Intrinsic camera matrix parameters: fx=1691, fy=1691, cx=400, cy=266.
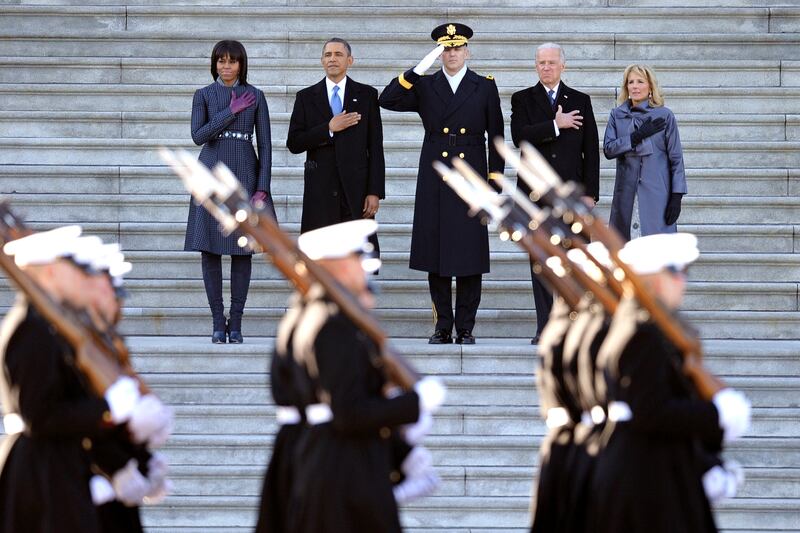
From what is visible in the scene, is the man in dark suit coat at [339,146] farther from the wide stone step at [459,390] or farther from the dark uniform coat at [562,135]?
the wide stone step at [459,390]

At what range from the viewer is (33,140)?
12.9 meters

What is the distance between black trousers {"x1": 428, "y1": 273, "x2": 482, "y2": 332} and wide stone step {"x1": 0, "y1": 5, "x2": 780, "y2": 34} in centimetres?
375

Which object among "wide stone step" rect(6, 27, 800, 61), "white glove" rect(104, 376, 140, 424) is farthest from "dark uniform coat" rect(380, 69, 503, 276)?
"white glove" rect(104, 376, 140, 424)

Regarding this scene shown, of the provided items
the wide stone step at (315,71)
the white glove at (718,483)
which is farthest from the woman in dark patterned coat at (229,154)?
the white glove at (718,483)

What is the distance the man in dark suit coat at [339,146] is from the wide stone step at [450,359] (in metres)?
1.08

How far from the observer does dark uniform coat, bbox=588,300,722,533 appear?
630 centimetres

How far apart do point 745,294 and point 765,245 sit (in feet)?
2.15

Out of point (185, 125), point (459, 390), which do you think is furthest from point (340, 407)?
point (185, 125)

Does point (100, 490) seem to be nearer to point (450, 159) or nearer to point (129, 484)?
point (129, 484)

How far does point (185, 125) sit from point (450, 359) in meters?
3.81

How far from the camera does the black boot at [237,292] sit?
10.7 m

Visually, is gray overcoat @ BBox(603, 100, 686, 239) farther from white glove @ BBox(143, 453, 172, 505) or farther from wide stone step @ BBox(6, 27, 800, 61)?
white glove @ BBox(143, 453, 172, 505)

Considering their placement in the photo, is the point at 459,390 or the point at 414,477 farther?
the point at 459,390

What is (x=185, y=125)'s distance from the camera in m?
13.1
